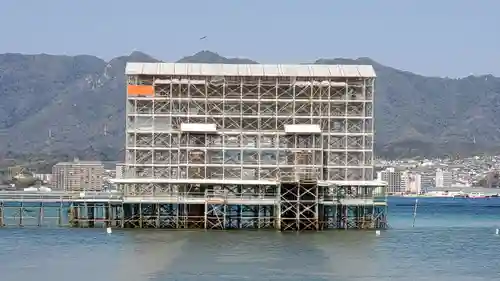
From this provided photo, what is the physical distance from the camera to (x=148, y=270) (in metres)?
60.2

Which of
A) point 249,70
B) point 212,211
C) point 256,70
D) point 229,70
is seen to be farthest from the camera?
point 249,70

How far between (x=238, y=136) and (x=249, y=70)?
6117 millimetres

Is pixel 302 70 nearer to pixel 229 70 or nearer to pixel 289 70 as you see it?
pixel 289 70

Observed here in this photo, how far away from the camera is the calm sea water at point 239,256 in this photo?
194ft

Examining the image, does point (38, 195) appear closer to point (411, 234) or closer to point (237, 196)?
point (237, 196)

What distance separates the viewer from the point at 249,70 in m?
93.2

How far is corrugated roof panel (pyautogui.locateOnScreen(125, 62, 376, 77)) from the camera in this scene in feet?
301

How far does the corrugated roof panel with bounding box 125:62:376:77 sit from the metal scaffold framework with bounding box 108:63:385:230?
0.45ft

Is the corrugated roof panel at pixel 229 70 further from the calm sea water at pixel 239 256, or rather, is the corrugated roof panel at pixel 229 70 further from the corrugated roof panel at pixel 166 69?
the calm sea water at pixel 239 256

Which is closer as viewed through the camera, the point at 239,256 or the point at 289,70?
the point at 239,256

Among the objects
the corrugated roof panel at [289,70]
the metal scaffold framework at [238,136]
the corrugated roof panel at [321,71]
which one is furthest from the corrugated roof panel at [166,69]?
the corrugated roof panel at [321,71]

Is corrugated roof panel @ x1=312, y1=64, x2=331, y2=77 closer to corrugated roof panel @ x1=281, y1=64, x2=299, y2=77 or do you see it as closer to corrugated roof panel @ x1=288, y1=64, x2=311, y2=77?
corrugated roof panel @ x1=288, y1=64, x2=311, y2=77

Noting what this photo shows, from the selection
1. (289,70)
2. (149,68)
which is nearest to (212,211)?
(149,68)

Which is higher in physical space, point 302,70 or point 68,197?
point 302,70
